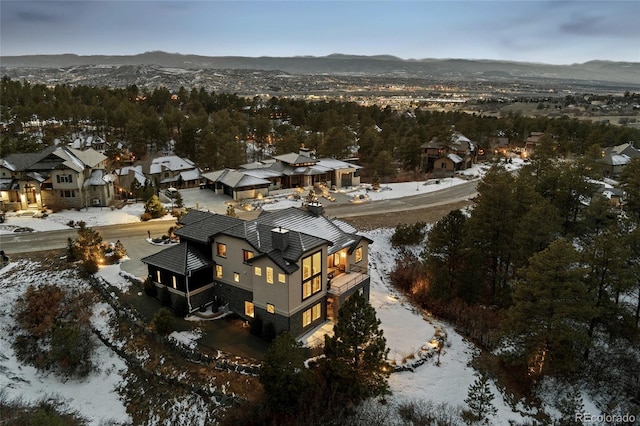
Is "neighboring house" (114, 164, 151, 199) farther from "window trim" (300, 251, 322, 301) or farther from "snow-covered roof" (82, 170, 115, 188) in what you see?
"window trim" (300, 251, 322, 301)

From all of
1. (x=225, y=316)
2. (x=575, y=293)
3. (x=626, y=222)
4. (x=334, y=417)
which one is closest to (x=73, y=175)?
(x=225, y=316)

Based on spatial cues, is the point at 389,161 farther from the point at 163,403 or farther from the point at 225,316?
the point at 163,403

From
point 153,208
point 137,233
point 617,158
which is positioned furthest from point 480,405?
point 617,158

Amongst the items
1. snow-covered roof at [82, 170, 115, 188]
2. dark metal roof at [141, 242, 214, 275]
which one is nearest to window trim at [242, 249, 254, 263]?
dark metal roof at [141, 242, 214, 275]

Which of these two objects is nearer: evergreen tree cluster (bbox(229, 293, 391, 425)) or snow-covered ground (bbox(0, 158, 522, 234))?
evergreen tree cluster (bbox(229, 293, 391, 425))

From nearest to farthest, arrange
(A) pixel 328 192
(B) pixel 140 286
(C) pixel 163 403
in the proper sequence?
(C) pixel 163 403 → (B) pixel 140 286 → (A) pixel 328 192

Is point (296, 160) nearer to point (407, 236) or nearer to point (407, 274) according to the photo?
point (407, 236)

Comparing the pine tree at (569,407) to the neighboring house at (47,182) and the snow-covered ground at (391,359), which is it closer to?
the snow-covered ground at (391,359)
